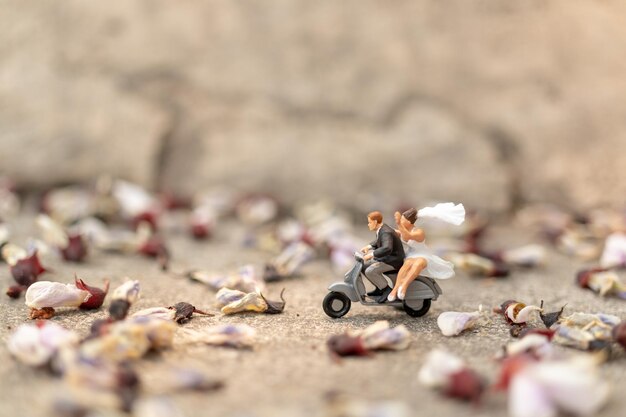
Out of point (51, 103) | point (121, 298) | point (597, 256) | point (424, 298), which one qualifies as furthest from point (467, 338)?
point (51, 103)

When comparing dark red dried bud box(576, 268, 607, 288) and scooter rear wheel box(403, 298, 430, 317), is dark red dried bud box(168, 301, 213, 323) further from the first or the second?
dark red dried bud box(576, 268, 607, 288)

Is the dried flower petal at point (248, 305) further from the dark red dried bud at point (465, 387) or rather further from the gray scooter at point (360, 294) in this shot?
the dark red dried bud at point (465, 387)

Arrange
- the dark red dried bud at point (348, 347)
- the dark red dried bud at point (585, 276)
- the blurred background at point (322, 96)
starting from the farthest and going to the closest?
the blurred background at point (322, 96) < the dark red dried bud at point (585, 276) < the dark red dried bud at point (348, 347)

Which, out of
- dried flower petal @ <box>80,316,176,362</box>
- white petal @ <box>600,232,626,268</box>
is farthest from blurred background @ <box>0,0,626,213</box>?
dried flower petal @ <box>80,316,176,362</box>

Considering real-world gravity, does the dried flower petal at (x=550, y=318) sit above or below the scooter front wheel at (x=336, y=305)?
above

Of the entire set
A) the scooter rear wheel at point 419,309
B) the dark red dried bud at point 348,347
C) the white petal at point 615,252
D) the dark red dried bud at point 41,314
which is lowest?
the dark red dried bud at point 41,314

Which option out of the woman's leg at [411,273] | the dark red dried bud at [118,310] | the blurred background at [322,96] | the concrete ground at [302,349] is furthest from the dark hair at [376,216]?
the blurred background at [322,96]

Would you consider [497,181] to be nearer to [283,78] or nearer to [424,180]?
[424,180]
